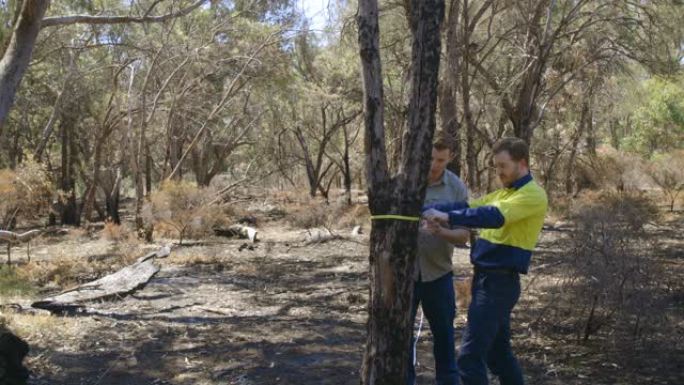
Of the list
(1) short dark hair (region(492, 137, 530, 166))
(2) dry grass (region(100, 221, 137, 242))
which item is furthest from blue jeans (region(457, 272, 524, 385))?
(2) dry grass (region(100, 221, 137, 242))

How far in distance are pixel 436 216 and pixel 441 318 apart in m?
0.78

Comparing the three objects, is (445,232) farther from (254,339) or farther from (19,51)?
(19,51)

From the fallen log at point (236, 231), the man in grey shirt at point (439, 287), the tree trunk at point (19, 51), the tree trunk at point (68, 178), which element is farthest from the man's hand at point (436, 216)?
the tree trunk at point (68, 178)

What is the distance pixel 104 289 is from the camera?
32.1ft

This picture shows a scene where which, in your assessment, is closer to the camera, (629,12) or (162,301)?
(162,301)

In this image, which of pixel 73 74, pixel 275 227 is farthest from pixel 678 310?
pixel 73 74

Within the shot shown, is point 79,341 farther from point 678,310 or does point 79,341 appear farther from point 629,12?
point 629,12

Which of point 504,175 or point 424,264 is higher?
point 504,175

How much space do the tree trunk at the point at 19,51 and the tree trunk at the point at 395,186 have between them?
5848mm

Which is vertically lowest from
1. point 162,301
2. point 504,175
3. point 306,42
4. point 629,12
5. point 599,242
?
point 162,301

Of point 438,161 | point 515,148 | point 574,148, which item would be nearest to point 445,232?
point 438,161

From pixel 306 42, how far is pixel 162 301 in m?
23.0

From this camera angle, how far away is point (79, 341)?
724 centimetres

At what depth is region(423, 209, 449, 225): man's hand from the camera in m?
3.86
